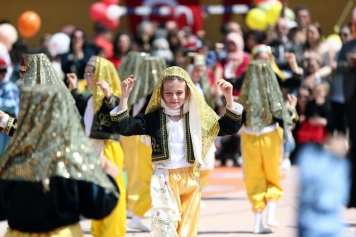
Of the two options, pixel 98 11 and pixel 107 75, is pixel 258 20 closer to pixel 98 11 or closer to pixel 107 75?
pixel 98 11

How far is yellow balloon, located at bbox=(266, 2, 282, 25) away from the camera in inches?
578

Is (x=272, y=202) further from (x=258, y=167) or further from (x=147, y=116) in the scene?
(x=147, y=116)

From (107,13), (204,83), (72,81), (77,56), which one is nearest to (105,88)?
(72,81)

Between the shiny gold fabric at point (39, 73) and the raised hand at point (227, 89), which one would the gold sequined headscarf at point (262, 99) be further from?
the shiny gold fabric at point (39, 73)

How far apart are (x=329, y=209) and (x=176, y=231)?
3131 millimetres

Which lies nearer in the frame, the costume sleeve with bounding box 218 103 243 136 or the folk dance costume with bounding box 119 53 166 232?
the costume sleeve with bounding box 218 103 243 136

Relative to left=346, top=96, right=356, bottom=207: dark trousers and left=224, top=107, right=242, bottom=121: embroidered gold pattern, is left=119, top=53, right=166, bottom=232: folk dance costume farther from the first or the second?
left=224, top=107, right=242, bottom=121: embroidered gold pattern

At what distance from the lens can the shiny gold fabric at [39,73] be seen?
6.97m

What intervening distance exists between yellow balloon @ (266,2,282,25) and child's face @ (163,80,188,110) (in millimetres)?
8386

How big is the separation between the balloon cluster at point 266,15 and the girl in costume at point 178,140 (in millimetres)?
8362

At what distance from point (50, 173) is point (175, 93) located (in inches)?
89.7

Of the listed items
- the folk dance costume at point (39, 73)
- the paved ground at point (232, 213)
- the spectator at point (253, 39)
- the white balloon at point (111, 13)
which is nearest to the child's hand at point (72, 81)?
the folk dance costume at point (39, 73)

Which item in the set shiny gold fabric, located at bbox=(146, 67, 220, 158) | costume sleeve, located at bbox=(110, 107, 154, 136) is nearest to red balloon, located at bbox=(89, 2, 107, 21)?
shiny gold fabric, located at bbox=(146, 67, 220, 158)

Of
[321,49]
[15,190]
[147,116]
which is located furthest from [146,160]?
[321,49]
